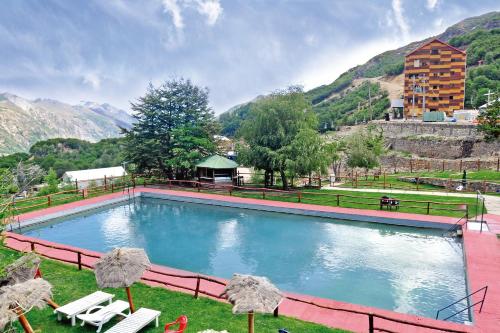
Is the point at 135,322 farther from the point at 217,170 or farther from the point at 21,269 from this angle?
the point at 217,170

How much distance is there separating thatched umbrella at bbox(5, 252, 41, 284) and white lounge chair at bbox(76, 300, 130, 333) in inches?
49.3

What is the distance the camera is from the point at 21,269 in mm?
6586

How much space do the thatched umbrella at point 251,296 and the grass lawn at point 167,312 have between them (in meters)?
1.24

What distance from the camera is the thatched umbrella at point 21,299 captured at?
489 centimetres

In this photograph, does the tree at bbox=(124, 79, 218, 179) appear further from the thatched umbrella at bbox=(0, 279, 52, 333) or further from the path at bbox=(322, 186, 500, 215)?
the thatched umbrella at bbox=(0, 279, 52, 333)

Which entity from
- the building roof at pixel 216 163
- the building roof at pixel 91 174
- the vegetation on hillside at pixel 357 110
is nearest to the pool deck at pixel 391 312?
the building roof at pixel 216 163

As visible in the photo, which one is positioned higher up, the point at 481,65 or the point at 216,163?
the point at 481,65

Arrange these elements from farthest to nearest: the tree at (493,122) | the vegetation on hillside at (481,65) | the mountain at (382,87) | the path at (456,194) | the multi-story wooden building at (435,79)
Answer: the mountain at (382,87), the vegetation on hillside at (481,65), the multi-story wooden building at (435,79), the tree at (493,122), the path at (456,194)

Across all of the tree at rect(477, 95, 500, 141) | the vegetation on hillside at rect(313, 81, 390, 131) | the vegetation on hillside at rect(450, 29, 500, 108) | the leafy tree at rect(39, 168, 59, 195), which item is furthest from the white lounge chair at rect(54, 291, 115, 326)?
the vegetation on hillside at rect(313, 81, 390, 131)

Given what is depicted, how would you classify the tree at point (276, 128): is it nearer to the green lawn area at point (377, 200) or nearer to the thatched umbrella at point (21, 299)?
the green lawn area at point (377, 200)

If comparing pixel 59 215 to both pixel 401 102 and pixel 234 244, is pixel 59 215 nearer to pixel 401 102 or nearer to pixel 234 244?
pixel 234 244

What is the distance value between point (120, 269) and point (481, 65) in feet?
279

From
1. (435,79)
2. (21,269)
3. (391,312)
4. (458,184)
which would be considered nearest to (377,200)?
(458,184)

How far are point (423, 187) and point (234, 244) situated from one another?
48.1ft
